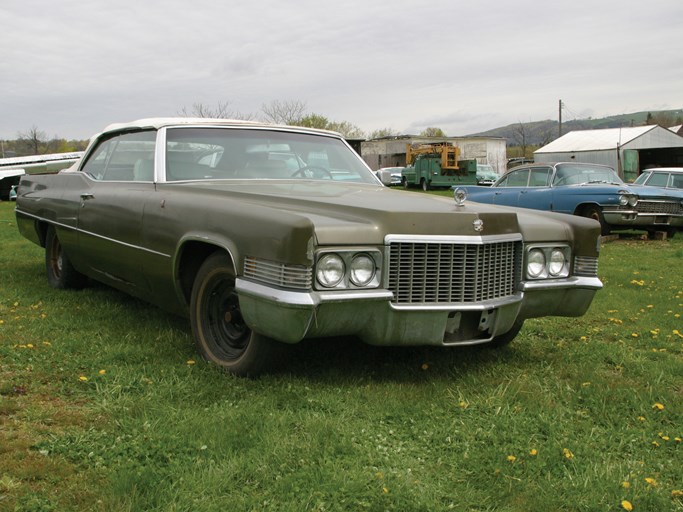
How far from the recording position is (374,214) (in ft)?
11.1

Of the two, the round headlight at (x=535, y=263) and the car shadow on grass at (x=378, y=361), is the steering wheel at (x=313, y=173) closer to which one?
the car shadow on grass at (x=378, y=361)

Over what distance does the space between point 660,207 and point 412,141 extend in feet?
132

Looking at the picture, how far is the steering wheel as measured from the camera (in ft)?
15.7

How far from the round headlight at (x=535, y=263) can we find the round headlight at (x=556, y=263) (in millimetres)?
61

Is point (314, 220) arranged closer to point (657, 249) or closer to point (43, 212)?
point (43, 212)

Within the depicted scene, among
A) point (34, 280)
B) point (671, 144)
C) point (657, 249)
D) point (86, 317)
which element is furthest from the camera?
point (671, 144)

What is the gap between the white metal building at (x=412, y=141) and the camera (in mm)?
52375

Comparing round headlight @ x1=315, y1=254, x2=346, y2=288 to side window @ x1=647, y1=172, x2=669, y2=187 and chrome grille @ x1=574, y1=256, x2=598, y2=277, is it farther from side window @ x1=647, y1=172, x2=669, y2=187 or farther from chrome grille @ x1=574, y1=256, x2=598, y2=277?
Answer: side window @ x1=647, y1=172, x2=669, y2=187

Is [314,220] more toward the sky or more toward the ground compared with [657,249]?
more toward the sky

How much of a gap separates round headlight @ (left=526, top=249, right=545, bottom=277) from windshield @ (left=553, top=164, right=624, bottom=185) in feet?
28.5

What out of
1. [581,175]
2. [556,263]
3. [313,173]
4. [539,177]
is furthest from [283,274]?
[581,175]

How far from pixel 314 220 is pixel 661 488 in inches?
72.8

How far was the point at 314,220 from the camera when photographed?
333 cm

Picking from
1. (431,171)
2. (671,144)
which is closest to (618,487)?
(431,171)
